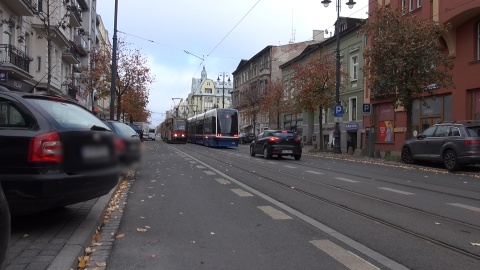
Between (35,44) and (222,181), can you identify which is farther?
(35,44)

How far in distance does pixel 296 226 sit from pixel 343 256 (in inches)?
62.3

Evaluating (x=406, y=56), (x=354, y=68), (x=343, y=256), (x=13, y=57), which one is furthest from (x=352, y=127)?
(x=343, y=256)

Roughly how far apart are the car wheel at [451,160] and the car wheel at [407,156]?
105 inches

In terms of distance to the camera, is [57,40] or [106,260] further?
[57,40]

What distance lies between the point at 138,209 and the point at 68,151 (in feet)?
21.0

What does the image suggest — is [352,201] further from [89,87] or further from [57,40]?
[89,87]

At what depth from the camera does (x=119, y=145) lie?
4.83ft

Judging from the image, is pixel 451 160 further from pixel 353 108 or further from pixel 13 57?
pixel 353 108

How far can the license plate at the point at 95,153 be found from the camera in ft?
4.77

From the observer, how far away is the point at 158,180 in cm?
1212

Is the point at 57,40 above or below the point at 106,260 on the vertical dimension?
above

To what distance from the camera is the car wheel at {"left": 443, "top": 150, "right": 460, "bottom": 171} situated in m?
15.0

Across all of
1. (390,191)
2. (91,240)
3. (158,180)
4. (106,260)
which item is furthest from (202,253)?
(158,180)

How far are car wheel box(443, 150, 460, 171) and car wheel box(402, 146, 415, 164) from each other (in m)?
2.68
